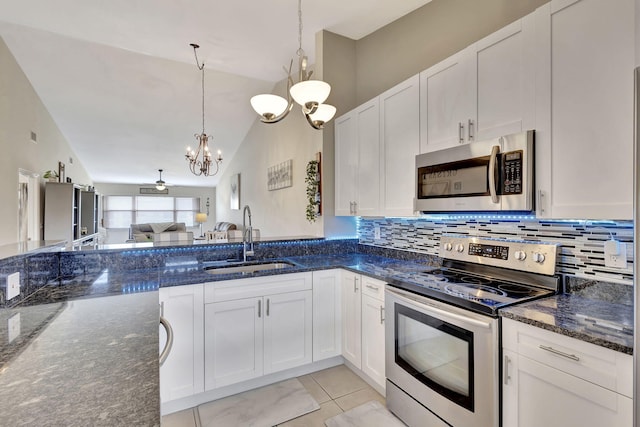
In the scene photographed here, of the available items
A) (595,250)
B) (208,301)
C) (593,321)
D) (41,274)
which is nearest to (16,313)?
(41,274)

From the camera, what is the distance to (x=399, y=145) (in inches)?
91.7

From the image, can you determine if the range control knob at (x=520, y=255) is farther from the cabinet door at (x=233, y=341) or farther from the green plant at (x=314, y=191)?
the green plant at (x=314, y=191)

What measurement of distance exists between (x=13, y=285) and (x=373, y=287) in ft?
6.42

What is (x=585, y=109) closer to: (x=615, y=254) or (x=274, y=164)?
(x=615, y=254)

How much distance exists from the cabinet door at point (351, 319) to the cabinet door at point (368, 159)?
2.02 feet

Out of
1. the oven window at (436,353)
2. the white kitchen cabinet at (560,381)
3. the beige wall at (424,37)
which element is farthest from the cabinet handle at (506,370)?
the beige wall at (424,37)

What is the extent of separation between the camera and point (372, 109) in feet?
8.54

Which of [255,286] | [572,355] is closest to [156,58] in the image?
Answer: [255,286]

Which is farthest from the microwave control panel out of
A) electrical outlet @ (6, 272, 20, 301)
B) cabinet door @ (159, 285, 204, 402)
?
electrical outlet @ (6, 272, 20, 301)

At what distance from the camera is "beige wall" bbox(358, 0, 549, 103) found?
6.83ft

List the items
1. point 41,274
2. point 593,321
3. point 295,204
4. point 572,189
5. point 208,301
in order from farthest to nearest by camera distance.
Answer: point 295,204
point 208,301
point 41,274
point 572,189
point 593,321

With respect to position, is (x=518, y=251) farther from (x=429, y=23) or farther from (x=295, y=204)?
(x=295, y=204)

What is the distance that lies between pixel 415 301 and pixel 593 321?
78 centimetres

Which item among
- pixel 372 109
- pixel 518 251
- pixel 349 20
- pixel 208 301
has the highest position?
pixel 349 20
